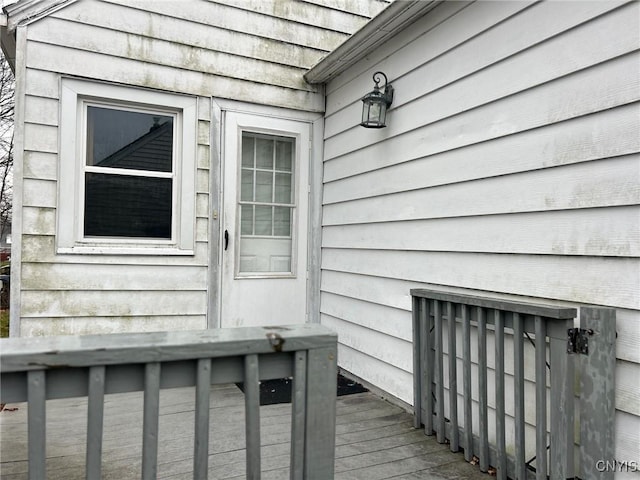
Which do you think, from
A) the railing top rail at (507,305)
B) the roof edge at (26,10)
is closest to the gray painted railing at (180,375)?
the railing top rail at (507,305)

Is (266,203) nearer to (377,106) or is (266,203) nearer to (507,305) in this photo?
(377,106)

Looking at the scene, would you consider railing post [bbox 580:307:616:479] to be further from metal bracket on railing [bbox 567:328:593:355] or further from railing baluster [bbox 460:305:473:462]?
railing baluster [bbox 460:305:473:462]

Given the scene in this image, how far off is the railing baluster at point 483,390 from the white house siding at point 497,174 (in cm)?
22

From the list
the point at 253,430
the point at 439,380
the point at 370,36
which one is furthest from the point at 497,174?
→ the point at 253,430

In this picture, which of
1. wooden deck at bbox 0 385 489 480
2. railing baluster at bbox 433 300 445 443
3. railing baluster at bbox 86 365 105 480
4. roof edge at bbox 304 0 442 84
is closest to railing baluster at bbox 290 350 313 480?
railing baluster at bbox 86 365 105 480

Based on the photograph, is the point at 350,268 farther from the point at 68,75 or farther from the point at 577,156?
the point at 68,75

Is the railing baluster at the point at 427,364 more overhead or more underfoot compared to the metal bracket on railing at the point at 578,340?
more underfoot

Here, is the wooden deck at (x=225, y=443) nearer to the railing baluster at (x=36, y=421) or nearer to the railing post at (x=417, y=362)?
the railing post at (x=417, y=362)

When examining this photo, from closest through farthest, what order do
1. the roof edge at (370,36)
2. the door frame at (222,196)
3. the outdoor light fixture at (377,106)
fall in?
1. the roof edge at (370,36)
2. the outdoor light fixture at (377,106)
3. the door frame at (222,196)

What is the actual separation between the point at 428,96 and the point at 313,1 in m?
1.86

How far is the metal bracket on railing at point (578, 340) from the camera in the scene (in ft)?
5.36

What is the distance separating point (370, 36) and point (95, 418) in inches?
111

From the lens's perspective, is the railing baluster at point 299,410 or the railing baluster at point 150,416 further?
the railing baluster at point 299,410

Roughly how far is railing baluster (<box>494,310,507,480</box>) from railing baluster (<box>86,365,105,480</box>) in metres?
1.58
